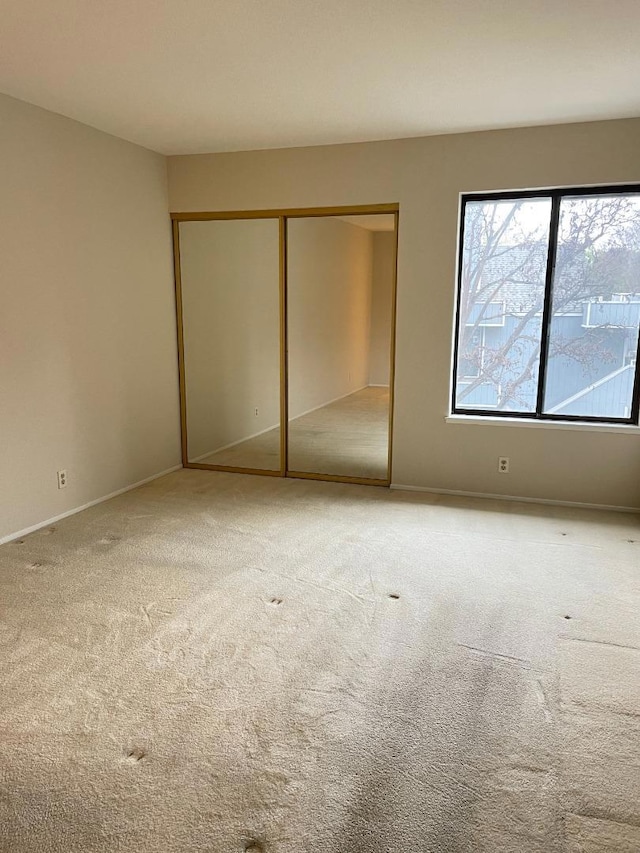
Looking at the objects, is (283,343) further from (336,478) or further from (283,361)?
(336,478)

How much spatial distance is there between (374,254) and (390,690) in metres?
3.74

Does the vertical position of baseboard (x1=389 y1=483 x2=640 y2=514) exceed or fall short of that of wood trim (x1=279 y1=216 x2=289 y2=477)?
it falls short

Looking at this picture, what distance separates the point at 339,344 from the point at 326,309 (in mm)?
339

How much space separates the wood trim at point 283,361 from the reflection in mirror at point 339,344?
5cm

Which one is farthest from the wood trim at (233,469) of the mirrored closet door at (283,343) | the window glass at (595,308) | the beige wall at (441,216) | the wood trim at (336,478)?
the window glass at (595,308)

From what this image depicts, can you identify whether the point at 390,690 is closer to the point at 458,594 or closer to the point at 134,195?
the point at 458,594

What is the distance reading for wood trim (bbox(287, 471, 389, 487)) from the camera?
4.87 meters

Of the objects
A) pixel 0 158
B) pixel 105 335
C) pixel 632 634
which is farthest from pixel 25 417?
pixel 632 634

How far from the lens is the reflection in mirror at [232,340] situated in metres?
4.97

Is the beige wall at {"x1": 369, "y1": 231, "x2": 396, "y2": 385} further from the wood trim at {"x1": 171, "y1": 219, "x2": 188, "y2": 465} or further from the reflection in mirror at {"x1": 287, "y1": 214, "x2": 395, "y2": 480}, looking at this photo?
the wood trim at {"x1": 171, "y1": 219, "x2": 188, "y2": 465}

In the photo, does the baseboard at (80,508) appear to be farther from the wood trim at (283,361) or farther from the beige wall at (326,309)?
the beige wall at (326,309)

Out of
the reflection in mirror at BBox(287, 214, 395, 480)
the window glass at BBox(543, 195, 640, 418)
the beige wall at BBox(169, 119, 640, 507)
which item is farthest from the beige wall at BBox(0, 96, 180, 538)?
the window glass at BBox(543, 195, 640, 418)

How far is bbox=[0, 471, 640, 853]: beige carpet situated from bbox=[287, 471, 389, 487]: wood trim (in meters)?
0.95

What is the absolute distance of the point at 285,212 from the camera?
15.5ft
